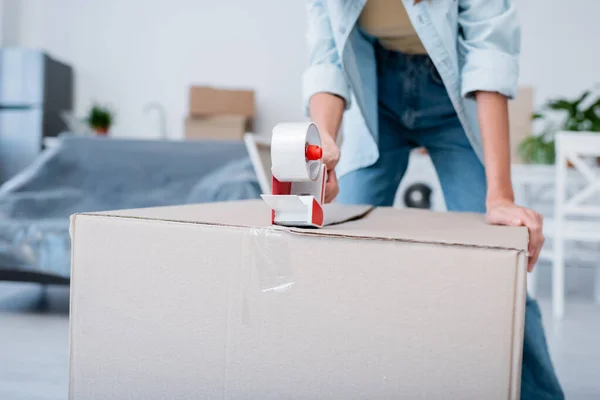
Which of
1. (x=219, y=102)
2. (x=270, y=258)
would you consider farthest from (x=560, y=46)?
(x=270, y=258)

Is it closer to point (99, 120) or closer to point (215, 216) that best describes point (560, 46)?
point (99, 120)

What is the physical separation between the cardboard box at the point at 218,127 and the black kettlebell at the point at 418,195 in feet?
3.91

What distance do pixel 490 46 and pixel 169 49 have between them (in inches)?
168

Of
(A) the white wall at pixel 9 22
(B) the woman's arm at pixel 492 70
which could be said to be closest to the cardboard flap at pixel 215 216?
(B) the woman's arm at pixel 492 70

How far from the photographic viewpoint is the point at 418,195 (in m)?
3.84

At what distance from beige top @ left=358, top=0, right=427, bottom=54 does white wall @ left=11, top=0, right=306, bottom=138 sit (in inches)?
145

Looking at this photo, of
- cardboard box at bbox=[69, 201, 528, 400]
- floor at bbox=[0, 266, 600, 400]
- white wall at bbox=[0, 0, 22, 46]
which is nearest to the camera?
cardboard box at bbox=[69, 201, 528, 400]

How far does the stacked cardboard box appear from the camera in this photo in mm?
4223

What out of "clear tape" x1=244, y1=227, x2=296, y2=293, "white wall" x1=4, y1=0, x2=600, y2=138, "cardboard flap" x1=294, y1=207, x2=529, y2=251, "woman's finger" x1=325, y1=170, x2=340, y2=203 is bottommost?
"clear tape" x1=244, y1=227, x2=296, y2=293

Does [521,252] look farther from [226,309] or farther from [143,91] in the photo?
[143,91]

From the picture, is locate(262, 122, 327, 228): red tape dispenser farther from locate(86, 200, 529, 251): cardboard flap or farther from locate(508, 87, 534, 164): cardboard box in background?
locate(508, 87, 534, 164): cardboard box in background

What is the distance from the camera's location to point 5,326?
79.4 inches

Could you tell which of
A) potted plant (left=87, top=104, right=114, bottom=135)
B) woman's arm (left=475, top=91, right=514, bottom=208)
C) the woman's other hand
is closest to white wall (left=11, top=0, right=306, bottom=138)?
potted plant (left=87, top=104, right=114, bottom=135)

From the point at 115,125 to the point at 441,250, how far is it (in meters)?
4.74
